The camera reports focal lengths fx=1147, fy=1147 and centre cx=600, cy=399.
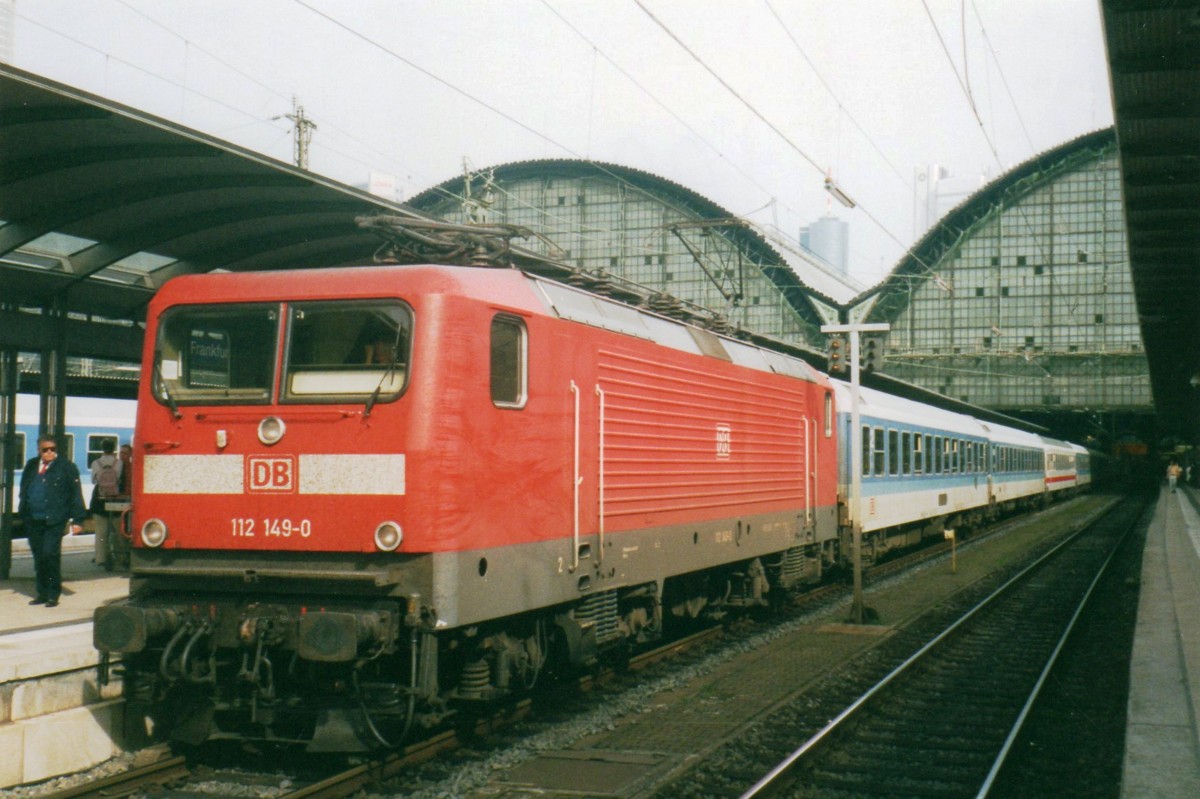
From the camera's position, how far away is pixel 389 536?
23.7ft

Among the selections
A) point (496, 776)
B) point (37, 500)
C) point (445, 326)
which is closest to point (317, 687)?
point (496, 776)

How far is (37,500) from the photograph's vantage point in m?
11.1

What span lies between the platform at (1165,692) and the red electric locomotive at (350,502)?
4141 mm

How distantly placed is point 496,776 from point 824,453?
9888mm

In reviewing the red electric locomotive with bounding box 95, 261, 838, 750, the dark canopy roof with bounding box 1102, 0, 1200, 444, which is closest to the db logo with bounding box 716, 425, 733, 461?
the red electric locomotive with bounding box 95, 261, 838, 750

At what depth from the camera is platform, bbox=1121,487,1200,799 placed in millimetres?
7402

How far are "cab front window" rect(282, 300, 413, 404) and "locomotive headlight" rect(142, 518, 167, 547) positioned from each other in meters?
1.22

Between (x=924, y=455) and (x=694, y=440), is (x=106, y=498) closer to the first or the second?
(x=694, y=440)

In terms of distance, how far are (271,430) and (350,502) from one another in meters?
0.76

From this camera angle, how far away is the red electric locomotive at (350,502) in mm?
7234

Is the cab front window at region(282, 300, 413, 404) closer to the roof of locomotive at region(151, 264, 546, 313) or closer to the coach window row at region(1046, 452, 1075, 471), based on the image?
the roof of locomotive at region(151, 264, 546, 313)

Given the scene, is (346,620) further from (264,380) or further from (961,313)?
(961,313)

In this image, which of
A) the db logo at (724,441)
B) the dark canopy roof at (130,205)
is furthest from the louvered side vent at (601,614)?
the dark canopy roof at (130,205)

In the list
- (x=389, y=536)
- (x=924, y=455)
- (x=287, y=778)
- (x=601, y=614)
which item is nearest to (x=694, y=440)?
(x=601, y=614)
